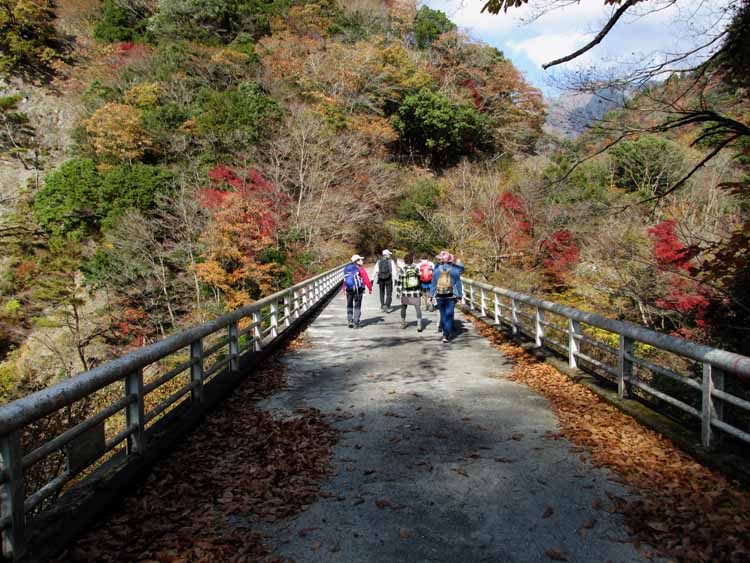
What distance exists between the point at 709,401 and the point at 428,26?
55.4m

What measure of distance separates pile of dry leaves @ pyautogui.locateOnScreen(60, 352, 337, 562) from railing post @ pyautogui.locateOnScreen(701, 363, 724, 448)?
11.1 ft

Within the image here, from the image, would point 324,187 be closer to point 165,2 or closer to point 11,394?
point 11,394

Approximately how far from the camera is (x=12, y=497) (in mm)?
2986

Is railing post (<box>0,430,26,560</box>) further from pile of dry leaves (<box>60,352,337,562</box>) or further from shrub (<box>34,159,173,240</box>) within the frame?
shrub (<box>34,159,173,240</box>)

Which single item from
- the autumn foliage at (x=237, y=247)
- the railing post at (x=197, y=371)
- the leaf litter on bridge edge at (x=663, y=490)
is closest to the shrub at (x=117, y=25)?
the autumn foliage at (x=237, y=247)

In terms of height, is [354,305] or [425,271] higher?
[425,271]

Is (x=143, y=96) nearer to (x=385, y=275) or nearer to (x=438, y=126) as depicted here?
(x=438, y=126)

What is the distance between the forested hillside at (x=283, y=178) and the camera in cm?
2053

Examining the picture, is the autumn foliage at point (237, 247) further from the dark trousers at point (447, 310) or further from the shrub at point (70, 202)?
the dark trousers at point (447, 310)

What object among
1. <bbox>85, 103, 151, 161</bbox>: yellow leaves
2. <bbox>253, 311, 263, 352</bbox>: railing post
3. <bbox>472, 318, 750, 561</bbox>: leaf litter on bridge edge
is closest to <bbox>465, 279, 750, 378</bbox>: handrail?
<bbox>472, 318, 750, 561</bbox>: leaf litter on bridge edge

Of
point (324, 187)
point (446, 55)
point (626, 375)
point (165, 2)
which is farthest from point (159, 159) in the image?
point (626, 375)

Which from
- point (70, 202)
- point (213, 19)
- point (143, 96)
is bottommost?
point (70, 202)

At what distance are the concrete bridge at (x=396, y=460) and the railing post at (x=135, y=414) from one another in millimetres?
12

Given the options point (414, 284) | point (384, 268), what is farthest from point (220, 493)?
point (384, 268)
